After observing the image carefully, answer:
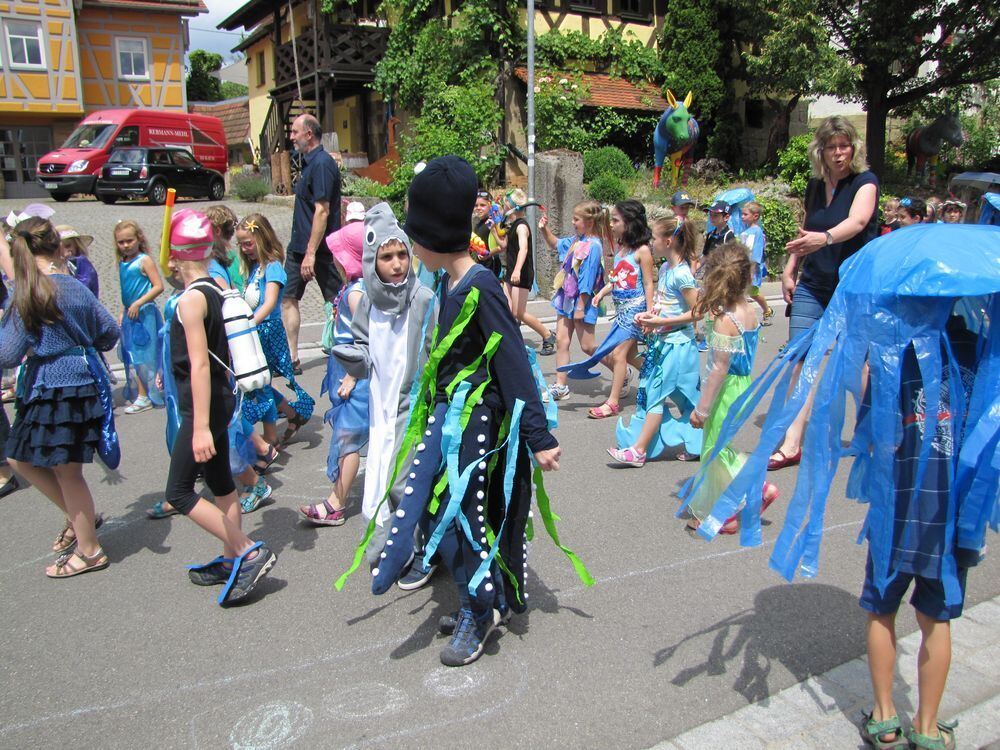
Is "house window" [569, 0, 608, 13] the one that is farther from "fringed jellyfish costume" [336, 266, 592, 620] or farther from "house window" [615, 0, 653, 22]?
"fringed jellyfish costume" [336, 266, 592, 620]

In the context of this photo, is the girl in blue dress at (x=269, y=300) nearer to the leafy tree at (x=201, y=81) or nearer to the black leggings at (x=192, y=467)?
the black leggings at (x=192, y=467)

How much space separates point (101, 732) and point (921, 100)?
2266cm

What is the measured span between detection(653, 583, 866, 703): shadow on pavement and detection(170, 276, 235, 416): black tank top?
215 centimetres

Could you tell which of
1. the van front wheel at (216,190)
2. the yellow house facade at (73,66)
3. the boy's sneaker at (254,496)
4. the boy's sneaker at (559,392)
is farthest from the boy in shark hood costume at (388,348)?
the yellow house facade at (73,66)

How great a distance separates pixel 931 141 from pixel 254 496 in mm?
21030

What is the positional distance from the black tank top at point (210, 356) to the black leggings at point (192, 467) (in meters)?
0.06

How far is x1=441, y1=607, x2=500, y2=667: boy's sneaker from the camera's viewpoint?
3104 millimetres

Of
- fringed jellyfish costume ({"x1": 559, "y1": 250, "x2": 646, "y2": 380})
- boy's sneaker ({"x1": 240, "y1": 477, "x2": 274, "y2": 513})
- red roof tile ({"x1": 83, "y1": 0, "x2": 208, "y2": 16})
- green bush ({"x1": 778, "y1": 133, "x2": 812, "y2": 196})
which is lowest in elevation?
boy's sneaker ({"x1": 240, "y1": 477, "x2": 274, "y2": 513})

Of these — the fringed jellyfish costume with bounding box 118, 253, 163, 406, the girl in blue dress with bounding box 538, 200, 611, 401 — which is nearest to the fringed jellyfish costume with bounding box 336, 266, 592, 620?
the girl in blue dress with bounding box 538, 200, 611, 401

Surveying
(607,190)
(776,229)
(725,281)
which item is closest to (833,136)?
(725,281)

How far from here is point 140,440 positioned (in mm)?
6094

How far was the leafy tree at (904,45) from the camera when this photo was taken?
17.3 meters

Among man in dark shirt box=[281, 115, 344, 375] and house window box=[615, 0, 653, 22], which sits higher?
house window box=[615, 0, 653, 22]

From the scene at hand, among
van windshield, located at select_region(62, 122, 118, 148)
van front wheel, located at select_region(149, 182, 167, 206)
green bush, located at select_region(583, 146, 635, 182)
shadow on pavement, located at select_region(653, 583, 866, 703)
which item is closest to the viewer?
shadow on pavement, located at select_region(653, 583, 866, 703)
